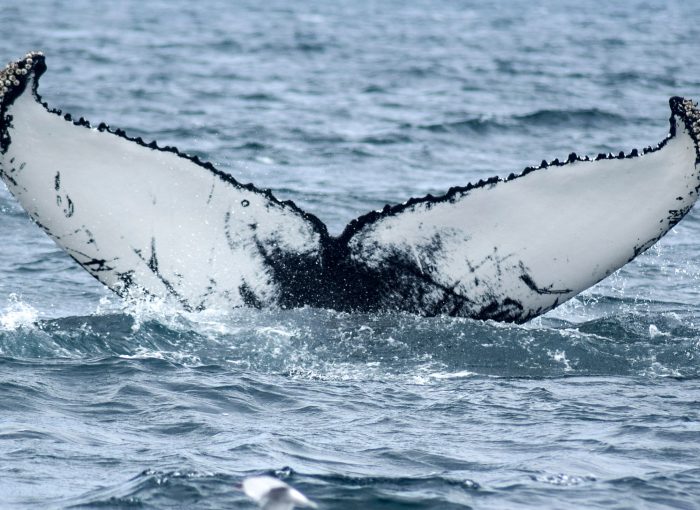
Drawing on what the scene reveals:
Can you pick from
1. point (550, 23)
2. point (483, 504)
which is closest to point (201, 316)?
point (483, 504)

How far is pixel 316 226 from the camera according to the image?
743 cm

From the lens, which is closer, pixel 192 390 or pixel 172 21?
pixel 192 390

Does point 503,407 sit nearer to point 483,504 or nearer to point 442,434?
point 442,434

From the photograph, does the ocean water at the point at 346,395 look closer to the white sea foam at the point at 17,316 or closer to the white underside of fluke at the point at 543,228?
the white sea foam at the point at 17,316

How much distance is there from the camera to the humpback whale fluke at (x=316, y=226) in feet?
23.1

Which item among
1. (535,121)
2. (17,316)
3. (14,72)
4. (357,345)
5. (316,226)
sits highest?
(14,72)

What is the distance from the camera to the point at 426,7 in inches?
2933

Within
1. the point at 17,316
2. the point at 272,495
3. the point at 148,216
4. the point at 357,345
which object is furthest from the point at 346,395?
the point at 17,316

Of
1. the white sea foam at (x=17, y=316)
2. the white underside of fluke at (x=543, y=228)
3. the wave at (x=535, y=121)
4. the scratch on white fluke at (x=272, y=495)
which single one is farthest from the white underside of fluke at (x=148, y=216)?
the wave at (x=535, y=121)

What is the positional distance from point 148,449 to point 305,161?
11733 millimetres

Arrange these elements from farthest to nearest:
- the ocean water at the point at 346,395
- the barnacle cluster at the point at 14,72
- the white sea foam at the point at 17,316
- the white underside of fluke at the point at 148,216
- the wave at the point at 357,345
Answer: the white sea foam at the point at 17,316 < the wave at the point at 357,345 < the white underside of fluke at the point at 148,216 < the barnacle cluster at the point at 14,72 < the ocean water at the point at 346,395

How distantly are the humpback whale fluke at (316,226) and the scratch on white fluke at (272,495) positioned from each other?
1.53m

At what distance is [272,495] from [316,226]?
2.05m

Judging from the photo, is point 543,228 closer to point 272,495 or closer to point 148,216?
point 148,216
